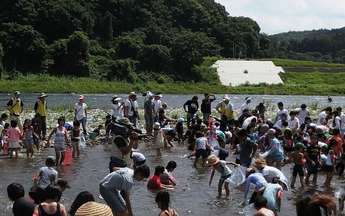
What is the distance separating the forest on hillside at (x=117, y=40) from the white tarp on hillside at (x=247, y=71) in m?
2.84

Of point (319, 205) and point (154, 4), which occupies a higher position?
point (154, 4)

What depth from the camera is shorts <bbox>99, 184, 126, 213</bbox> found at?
910 cm

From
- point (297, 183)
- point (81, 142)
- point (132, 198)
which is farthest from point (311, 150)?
point (81, 142)

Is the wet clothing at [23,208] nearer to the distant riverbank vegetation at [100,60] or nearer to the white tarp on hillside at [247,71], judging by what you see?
the distant riverbank vegetation at [100,60]

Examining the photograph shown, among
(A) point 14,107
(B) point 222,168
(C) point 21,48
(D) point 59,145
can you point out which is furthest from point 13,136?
(C) point 21,48

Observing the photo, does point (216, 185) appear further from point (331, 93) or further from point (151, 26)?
point (151, 26)

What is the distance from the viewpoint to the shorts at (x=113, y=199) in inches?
358

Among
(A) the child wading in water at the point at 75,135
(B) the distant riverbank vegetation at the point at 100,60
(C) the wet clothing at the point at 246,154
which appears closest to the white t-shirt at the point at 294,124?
(C) the wet clothing at the point at 246,154

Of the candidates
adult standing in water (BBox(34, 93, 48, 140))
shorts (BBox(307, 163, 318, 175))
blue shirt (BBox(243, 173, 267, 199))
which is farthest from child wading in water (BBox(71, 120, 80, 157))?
blue shirt (BBox(243, 173, 267, 199))

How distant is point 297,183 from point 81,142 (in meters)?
Answer: 8.54

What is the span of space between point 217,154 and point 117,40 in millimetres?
85953

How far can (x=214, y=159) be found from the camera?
1269cm

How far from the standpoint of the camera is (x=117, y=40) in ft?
328

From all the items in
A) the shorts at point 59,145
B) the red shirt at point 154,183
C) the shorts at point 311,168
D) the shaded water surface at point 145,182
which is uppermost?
the shorts at point 59,145
